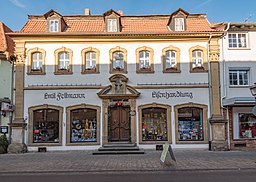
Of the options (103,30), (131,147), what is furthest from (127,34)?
(131,147)

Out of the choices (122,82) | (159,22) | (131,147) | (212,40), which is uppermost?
(159,22)

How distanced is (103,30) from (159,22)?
4.19 meters

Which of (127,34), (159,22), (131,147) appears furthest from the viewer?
(159,22)

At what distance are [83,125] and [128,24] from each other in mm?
7908

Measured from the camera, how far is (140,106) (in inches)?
818

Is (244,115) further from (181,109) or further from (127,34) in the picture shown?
(127,34)

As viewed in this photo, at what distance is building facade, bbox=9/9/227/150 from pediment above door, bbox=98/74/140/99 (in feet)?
0.22

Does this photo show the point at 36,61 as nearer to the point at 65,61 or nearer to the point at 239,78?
the point at 65,61

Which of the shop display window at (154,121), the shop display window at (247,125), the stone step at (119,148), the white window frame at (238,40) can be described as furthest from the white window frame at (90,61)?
the shop display window at (247,125)

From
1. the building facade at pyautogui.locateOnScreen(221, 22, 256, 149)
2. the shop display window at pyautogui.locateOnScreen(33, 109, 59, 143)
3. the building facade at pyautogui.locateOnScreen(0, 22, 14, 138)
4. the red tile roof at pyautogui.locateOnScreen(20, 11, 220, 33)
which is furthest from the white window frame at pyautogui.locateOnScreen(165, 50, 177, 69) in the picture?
the building facade at pyautogui.locateOnScreen(0, 22, 14, 138)

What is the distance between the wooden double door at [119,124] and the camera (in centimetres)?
2083

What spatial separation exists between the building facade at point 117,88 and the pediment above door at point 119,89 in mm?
66

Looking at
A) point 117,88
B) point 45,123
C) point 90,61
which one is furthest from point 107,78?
point 45,123

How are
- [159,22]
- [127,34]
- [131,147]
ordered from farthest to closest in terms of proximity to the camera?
[159,22]
[127,34]
[131,147]
